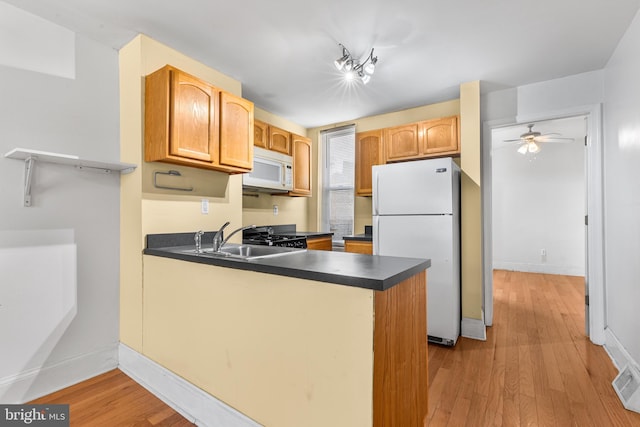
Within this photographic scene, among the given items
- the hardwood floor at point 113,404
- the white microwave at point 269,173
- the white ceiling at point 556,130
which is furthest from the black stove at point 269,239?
the white ceiling at point 556,130

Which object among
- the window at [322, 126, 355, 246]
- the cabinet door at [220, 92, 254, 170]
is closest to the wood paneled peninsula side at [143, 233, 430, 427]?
the cabinet door at [220, 92, 254, 170]

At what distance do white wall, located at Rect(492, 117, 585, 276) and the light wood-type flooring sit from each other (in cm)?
316

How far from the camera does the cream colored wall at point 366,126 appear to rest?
3502 millimetres

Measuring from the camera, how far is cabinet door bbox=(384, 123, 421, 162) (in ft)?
11.1

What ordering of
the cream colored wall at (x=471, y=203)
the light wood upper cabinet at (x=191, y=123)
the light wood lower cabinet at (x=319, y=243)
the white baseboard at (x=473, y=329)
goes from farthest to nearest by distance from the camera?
the light wood lower cabinet at (x=319, y=243)
the cream colored wall at (x=471, y=203)
the white baseboard at (x=473, y=329)
the light wood upper cabinet at (x=191, y=123)

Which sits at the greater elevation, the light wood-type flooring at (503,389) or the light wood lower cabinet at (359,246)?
the light wood lower cabinet at (359,246)

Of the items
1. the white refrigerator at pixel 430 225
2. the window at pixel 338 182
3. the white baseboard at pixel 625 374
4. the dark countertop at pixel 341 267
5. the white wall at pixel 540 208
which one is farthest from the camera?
the white wall at pixel 540 208

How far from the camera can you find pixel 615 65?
242cm

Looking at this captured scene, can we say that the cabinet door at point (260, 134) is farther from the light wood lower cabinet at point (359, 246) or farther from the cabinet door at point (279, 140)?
the light wood lower cabinet at point (359, 246)

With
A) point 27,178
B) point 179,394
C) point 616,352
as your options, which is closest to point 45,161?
point 27,178

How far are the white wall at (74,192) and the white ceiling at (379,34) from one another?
43cm

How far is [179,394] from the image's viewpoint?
70.4 inches

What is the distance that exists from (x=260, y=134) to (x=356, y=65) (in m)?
1.39

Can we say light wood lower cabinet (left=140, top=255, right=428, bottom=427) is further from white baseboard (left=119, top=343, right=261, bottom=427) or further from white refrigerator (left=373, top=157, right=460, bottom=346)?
white refrigerator (left=373, top=157, right=460, bottom=346)
